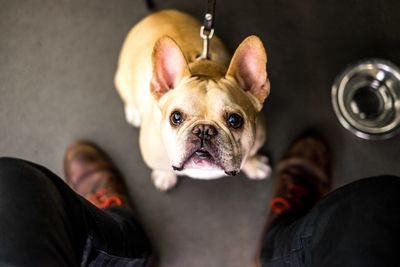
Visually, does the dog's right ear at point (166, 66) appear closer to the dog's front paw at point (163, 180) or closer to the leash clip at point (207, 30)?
the leash clip at point (207, 30)

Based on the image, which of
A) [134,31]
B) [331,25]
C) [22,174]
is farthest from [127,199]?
[331,25]

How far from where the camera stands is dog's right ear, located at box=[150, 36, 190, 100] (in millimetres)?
1488

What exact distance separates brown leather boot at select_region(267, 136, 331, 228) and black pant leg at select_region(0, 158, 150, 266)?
919 mm

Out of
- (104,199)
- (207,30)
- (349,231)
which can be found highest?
(207,30)

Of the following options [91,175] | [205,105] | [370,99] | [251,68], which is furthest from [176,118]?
[370,99]

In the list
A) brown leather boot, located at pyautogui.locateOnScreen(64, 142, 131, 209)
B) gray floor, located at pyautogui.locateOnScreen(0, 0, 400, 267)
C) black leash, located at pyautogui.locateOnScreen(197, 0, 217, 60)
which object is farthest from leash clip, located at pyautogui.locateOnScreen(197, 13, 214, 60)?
brown leather boot, located at pyautogui.locateOnScreen(64, 142, 131, 209)

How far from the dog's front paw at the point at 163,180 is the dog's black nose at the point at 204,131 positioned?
63 centimetres

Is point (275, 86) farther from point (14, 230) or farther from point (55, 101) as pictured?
point (14, 230)

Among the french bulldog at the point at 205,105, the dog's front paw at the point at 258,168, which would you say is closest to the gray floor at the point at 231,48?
the dog's front paw at the point at 258,168

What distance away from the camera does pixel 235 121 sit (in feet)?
5.05

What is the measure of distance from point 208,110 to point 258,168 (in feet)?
2.32

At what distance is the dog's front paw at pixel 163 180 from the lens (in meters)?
2.12

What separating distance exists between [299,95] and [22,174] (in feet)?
4.64

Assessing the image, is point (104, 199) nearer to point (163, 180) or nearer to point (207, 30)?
point (163, 180)
